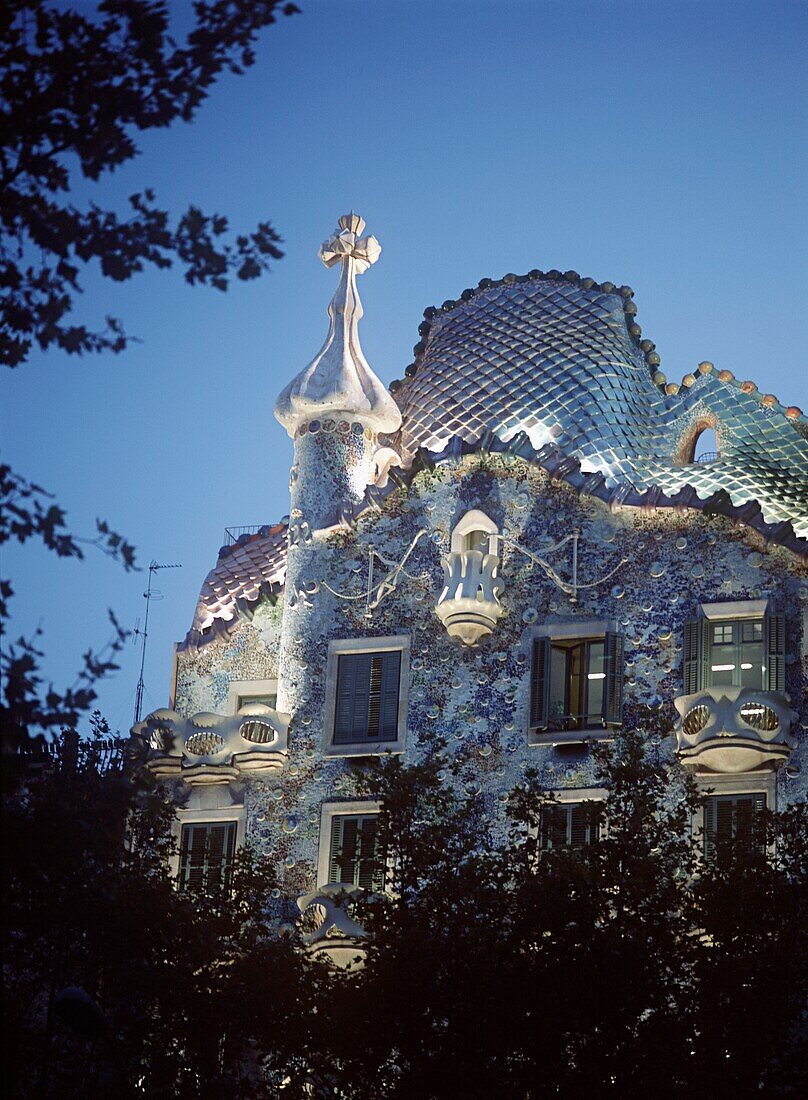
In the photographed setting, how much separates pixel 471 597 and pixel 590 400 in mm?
3423

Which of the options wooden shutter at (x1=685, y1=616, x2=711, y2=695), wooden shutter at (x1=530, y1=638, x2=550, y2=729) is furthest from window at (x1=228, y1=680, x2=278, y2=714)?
wooden shutter at (x1=685, y1=616, x2=711, y2=695)

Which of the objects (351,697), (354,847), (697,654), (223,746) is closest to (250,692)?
(223,746)

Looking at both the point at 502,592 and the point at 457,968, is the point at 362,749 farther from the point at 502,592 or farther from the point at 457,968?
the point at 457,968

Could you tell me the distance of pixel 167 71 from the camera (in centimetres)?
1454

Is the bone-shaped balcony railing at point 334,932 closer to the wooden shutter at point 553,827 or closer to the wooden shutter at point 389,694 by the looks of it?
the wooden shutter at point 553,827

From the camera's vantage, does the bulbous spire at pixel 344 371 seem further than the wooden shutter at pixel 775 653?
Yes

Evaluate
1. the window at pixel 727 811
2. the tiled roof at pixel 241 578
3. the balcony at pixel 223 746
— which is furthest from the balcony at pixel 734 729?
the tiled roof at pixel 241 578

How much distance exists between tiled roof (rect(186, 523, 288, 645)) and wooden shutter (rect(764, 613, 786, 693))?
684 cm

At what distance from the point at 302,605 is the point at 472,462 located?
111 inches

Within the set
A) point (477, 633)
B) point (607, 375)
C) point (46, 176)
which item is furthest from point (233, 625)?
point (46, 176)

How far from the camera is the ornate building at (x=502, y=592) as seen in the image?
1028 inches

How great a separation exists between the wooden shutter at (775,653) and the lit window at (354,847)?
4.89m

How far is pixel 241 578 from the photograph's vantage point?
30047 mm

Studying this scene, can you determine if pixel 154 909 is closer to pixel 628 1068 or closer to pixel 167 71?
pixel 628 1068
